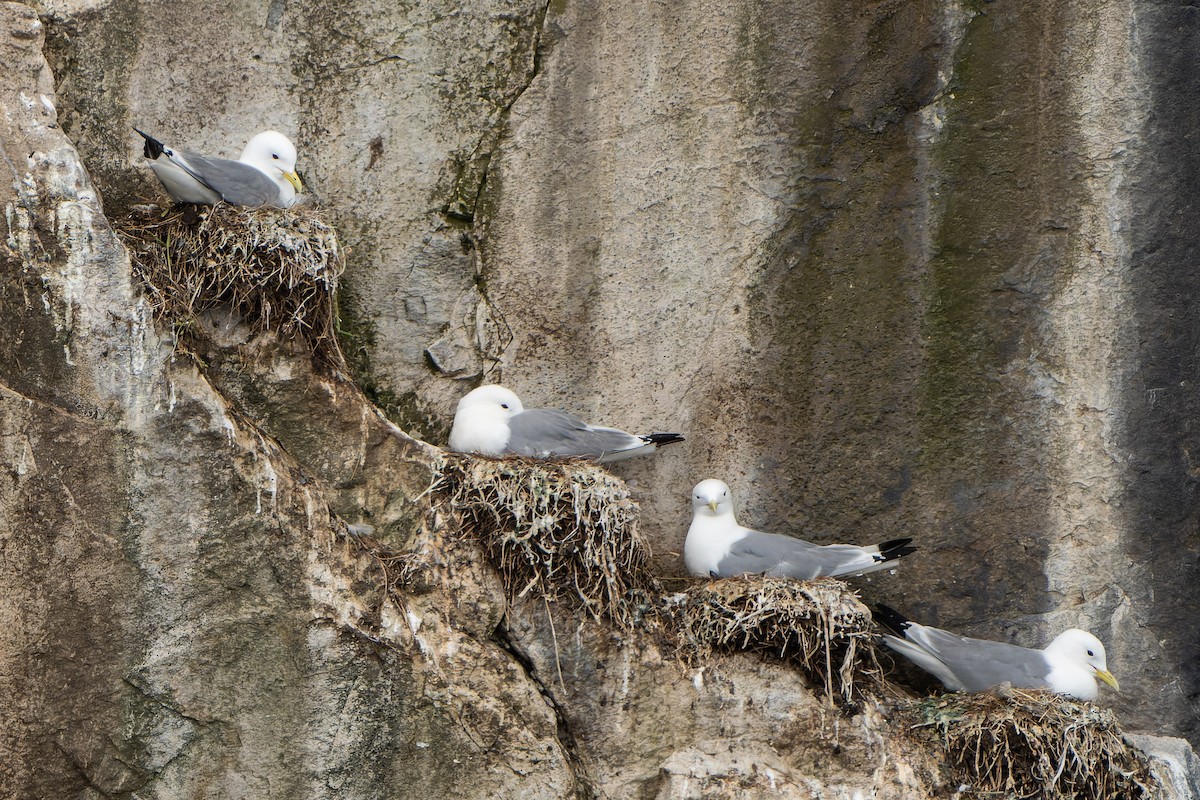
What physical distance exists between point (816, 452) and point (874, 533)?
42 centimetres

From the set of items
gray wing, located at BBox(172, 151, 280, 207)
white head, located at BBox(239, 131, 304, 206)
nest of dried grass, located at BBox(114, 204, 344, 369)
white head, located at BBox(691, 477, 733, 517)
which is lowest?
white head, located at BBox(691, 477, 733, 517)

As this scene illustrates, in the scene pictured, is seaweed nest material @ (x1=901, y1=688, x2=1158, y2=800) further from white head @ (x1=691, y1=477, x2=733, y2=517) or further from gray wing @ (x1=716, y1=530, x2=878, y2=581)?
white head @ (x1=691, y1=477, x2=733, y2=517)

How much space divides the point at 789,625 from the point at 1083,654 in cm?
120

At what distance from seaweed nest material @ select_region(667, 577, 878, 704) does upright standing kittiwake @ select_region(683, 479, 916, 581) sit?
0.32 ft

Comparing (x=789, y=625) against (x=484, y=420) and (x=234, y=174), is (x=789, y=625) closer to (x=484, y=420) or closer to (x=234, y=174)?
(x=484, y=420)

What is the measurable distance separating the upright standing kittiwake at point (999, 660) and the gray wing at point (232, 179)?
2946 millimetres

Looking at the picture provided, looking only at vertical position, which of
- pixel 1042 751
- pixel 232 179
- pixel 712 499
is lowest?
pixel 1042 751

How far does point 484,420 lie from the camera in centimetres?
541

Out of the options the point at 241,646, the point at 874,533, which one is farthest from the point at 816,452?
the point at 241,646

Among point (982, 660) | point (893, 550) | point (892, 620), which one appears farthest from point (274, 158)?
point (982, 660)

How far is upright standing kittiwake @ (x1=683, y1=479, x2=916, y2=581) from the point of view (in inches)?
208

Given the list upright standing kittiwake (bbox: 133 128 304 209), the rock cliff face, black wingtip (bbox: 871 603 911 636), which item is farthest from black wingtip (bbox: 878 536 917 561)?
upright standing kittiwake (bbox: 133 128 304 209)

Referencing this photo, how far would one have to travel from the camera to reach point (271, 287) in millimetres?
5125

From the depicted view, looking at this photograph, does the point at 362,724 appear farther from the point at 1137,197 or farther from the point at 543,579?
the point at 1137,197
